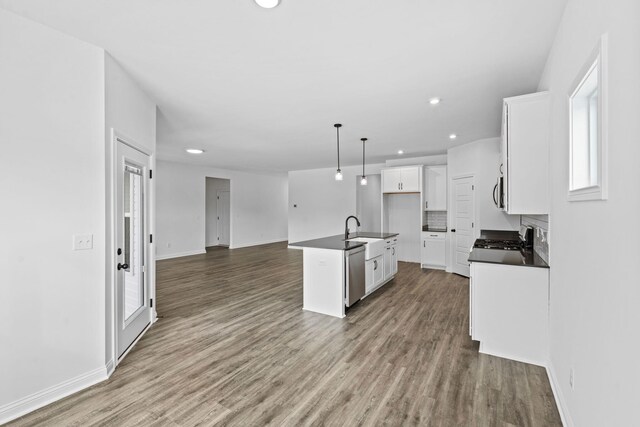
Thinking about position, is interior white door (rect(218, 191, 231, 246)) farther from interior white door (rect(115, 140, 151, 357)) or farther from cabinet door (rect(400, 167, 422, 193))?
interior white door (rect(115, 140, 151, 357))

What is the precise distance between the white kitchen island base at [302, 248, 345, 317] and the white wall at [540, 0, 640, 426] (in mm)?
2272

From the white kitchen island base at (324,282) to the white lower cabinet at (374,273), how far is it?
800 millimetres

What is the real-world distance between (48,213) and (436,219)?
685cm

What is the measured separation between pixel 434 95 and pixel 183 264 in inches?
263

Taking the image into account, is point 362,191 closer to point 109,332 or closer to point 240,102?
point 240,102

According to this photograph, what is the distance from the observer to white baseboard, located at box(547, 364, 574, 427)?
1.90m

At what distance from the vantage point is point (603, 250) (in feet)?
4.46

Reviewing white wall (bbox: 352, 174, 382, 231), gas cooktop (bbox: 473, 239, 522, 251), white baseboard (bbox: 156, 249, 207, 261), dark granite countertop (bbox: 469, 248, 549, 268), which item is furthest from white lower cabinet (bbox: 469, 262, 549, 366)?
white baseboard (bbox: 156, 249, 207, 261)

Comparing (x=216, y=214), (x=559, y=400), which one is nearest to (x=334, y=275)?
(x=559, y=400)

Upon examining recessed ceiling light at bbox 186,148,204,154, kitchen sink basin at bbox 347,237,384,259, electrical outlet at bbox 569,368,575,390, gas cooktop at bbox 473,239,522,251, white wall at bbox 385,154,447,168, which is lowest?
electrical outlet at bbox 569,368,575,390

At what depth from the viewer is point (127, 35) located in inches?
89.8

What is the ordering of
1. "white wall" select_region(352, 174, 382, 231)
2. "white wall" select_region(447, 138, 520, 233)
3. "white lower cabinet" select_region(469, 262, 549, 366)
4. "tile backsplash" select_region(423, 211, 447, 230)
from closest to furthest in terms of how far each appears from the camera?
"white lower cabinet" select_region(469, 262, 549, 366) → "white wall" select_region(447, 138, 520, 233) → "tile backsplash" select_region(423, 211, 447, 230) → "white wall" select_region(352, 174, 382, 231)

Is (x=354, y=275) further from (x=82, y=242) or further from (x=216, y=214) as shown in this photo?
(x=216, y=214)

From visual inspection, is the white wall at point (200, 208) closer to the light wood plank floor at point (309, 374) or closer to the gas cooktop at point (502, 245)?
the light wood plank floor at point (309, 374)
